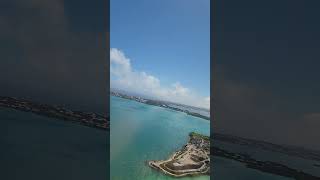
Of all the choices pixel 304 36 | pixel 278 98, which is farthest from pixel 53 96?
pixel 304 36

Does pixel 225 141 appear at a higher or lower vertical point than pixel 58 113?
lower

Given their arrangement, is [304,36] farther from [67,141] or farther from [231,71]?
[67,141]

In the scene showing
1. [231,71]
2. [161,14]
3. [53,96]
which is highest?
[161,14]

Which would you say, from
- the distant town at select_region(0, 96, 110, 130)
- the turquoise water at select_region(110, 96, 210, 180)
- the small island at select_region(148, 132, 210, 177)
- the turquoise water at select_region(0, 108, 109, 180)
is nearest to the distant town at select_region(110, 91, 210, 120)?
the turquoise water at select_region(110, 96, 210, 180)

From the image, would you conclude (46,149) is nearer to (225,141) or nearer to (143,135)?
(143,135)

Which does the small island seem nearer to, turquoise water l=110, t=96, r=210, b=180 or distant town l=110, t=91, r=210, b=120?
turquoise water l=110, t=96, r=210, b=180

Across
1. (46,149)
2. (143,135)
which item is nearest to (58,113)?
(46,149)

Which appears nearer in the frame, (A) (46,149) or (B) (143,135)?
(A) (46,149)
